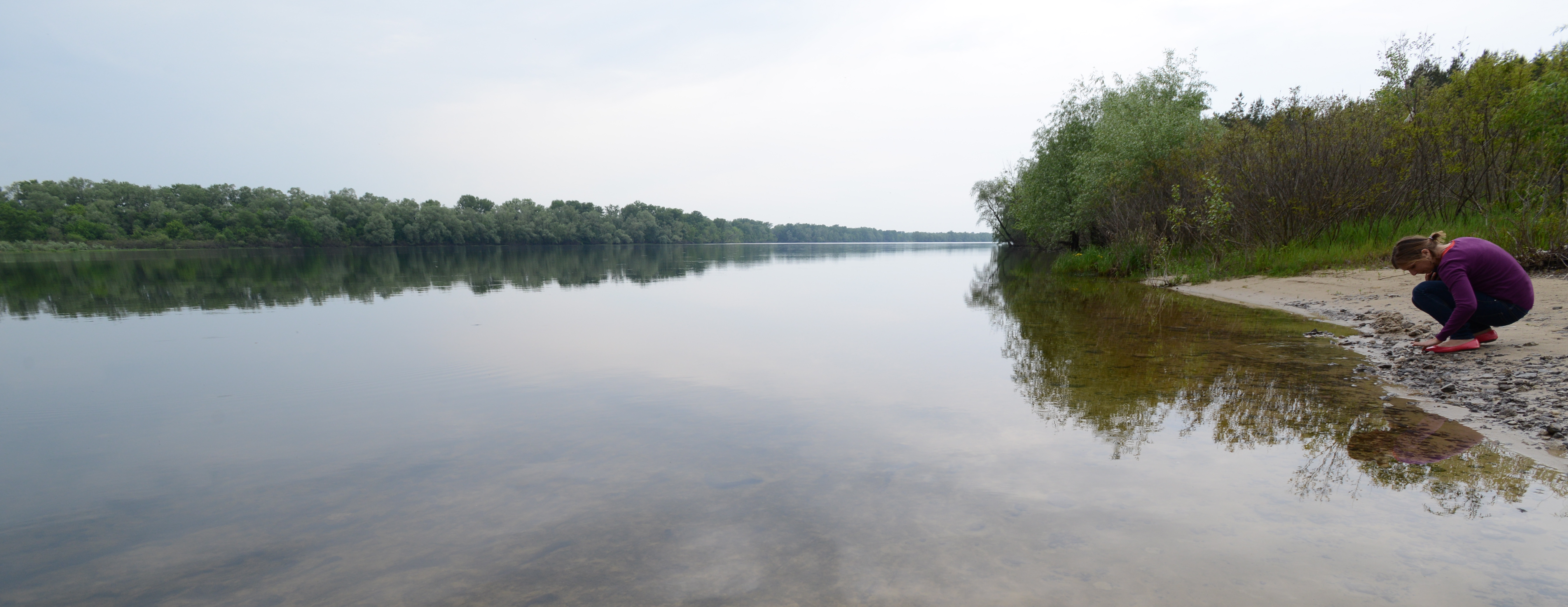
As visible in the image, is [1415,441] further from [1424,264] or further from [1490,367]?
[1424,264]

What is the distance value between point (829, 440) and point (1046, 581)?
8.95ft

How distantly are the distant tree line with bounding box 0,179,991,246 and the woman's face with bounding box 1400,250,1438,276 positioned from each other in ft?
352

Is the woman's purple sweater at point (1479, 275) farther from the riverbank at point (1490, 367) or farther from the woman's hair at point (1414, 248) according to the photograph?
the riverbank at point (1490, 367)

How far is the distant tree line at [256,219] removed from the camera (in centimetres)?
7812

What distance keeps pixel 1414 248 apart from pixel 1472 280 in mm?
685

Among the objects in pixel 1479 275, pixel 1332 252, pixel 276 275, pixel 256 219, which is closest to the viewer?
pixel 1479 275

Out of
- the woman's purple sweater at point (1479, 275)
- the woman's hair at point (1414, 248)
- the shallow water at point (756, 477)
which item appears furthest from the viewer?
the woman's hair at point (1414, 248)

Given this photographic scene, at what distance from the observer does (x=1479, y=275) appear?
6.66 metres

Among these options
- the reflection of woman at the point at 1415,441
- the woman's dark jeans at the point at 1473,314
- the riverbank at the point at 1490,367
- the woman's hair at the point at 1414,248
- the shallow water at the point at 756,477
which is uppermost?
the woman's hair at the point at 1414,248

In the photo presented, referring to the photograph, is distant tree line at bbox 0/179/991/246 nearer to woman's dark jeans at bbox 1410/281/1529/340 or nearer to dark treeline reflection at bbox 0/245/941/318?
dark treeline reflection at bbox 0/245/941/318

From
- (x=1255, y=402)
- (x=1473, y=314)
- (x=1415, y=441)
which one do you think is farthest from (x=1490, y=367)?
(x=1415, y=441)

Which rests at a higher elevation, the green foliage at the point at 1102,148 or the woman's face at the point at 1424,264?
the green foliage at the point at 1102,148

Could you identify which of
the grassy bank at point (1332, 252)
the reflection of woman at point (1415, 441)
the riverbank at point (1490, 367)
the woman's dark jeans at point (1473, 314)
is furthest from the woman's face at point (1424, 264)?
the grassy bank at point (1332, 252)

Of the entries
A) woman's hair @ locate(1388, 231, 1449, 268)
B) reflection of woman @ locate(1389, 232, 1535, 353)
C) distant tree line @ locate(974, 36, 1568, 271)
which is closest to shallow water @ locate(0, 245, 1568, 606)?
reflection of woman @ locate(1389, 232, 1535, 353)
